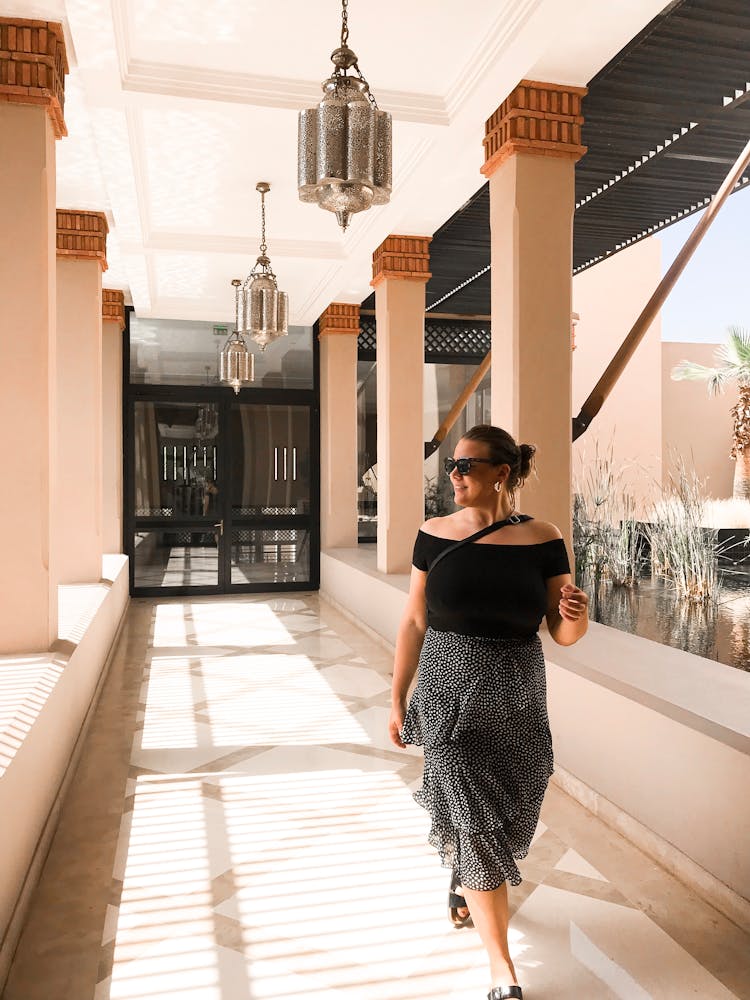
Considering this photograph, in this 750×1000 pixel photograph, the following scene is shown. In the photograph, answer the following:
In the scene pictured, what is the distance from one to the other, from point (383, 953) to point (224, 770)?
163 centimetres

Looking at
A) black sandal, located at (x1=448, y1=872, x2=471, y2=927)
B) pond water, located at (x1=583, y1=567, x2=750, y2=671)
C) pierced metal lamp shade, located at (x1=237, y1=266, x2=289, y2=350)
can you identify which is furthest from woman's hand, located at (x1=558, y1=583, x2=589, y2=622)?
pierced metal lamp shade, located at (x1=237, y1=266, x2=289, y2=350)

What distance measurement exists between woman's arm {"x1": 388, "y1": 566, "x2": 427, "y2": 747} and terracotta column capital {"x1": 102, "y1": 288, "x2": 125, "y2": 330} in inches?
280

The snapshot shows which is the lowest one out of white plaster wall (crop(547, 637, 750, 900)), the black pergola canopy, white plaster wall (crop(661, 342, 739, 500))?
white plaster wall (crop(547, 637, 750, 900))

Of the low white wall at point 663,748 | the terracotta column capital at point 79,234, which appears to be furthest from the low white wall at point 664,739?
the terracotta column capital at point 79,234

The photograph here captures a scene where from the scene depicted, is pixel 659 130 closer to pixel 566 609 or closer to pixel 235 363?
pixel 566 609

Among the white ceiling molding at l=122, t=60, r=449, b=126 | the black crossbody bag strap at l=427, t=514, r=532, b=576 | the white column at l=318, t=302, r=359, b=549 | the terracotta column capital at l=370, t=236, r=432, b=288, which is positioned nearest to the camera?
the black crossbody bag strap at l=427, t=514, r=532, b=576

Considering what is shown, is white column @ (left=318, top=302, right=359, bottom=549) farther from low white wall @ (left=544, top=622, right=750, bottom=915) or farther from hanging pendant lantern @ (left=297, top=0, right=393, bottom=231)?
hanging pendant lantern @ (left=297, top=0, right=393, bottom=231)

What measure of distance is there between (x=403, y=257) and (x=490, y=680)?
4.99 m

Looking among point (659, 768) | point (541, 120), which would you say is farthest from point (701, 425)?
point (659, 768)

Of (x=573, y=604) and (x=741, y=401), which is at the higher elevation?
(x=741, y=401)

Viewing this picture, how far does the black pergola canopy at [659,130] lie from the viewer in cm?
346

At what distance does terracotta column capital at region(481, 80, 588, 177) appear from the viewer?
151 inches

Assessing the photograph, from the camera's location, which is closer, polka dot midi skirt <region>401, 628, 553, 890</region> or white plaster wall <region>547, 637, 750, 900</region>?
polka dot midi skirt <region>401, 628, 553, 890</region>

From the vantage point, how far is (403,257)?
21.0ft
